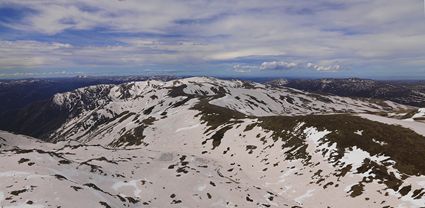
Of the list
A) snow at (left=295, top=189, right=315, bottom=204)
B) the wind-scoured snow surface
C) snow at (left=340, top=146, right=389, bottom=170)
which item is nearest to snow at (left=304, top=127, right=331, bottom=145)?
the wind-scoured snow surface

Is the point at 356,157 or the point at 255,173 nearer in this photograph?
the point at 356,157

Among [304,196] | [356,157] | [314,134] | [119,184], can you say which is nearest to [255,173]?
[314,134]

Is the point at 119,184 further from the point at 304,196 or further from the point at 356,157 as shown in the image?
the point at 356,157

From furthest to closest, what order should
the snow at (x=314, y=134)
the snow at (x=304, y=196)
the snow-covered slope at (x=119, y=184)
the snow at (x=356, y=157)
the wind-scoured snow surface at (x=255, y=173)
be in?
the snow at (x=314, y=134), the snow at (x=356, y=157), the snow at (x=304, y=196), the wind-scoured snow surface at (x=255, y=173), the snow-covered slope at (x=119, y=184)

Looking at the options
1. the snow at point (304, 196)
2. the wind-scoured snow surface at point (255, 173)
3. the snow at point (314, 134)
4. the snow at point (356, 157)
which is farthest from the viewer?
the snow at point (314, 134)

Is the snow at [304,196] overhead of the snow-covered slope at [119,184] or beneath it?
beneath

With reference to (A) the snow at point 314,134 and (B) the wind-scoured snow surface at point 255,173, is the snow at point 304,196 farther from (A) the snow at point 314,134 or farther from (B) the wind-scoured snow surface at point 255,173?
(A) the snow at point 314,134

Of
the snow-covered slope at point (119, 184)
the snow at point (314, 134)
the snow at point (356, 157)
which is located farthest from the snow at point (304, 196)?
the snow at point (314, 134)

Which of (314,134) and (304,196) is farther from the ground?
(314,134)

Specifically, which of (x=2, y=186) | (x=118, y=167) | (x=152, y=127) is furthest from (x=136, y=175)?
(x=152, y=127)

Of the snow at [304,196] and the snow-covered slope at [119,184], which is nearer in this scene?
the snow-covered slope at [119,184]

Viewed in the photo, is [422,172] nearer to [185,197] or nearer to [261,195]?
[261,195]
